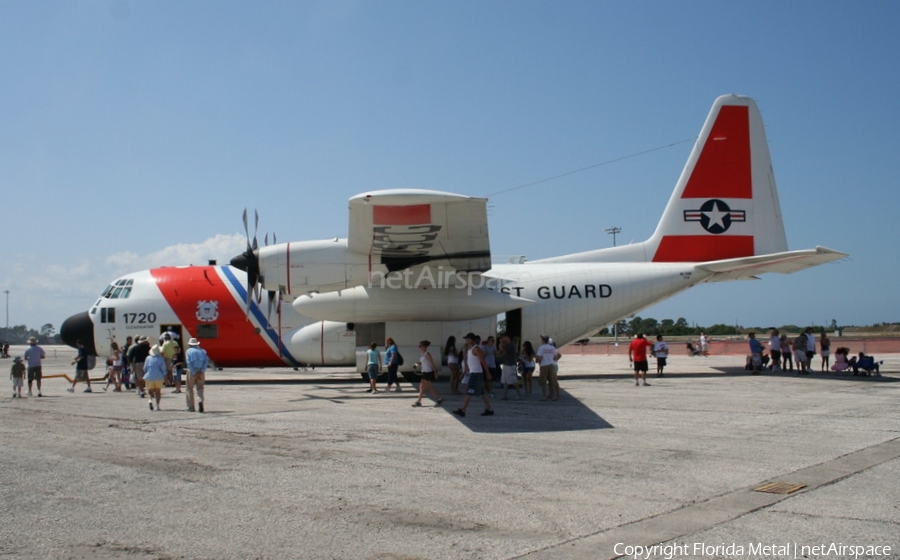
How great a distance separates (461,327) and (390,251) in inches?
148

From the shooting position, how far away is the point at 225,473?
6746mm

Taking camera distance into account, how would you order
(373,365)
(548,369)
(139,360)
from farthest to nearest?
(139,360) → (373,365) → (548,369)

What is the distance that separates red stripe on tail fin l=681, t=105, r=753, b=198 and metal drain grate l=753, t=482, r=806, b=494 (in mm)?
14350

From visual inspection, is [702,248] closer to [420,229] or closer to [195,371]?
[420,229]

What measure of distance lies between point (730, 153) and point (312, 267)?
12.1 metres

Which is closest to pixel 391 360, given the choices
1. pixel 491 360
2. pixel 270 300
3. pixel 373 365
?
pixel 373 365

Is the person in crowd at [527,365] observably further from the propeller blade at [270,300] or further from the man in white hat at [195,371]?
the man in white hat at [195,371]

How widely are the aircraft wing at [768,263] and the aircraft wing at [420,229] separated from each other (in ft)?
22.4

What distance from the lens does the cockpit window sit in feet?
62.4

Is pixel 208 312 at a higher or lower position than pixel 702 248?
lower

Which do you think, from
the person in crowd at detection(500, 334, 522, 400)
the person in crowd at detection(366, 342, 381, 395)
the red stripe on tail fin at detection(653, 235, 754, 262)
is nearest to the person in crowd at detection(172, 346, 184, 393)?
the person in crowd at detection(366, 342, 381, 395)

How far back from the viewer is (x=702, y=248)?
63.1ft

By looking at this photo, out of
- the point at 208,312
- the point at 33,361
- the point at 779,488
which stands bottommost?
the point at 779,488

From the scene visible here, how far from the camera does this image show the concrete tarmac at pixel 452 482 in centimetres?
463
